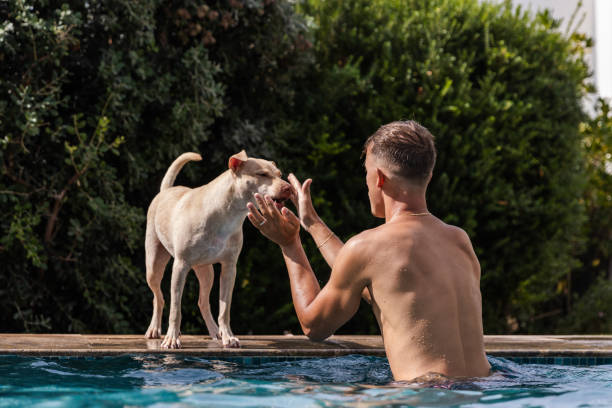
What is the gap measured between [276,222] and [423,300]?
3.21ft

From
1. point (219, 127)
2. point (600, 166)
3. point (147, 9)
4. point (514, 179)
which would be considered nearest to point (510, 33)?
point (514, 179)

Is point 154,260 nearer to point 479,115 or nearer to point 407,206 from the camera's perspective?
point 407,206

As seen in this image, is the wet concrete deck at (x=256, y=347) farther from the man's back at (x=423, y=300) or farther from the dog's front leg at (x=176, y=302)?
the man's back at (x=423, y=300)

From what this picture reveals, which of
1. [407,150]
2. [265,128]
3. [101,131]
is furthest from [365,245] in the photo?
[265,128]

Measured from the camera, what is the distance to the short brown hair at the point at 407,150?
135 inches

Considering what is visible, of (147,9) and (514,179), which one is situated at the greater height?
(147,9)

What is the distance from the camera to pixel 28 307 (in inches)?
282

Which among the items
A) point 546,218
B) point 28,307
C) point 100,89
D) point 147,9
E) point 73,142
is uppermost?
point 147,9

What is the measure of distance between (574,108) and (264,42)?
4.16 m

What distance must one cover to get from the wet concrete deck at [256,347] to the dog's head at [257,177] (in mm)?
1061

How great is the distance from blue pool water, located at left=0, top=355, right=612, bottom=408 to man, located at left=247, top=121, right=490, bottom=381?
0.15m

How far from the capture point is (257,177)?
4730 mm

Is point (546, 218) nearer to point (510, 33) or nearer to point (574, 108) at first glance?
point (574, 108)

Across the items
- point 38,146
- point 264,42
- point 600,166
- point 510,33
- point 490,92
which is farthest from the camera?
point 600,166
